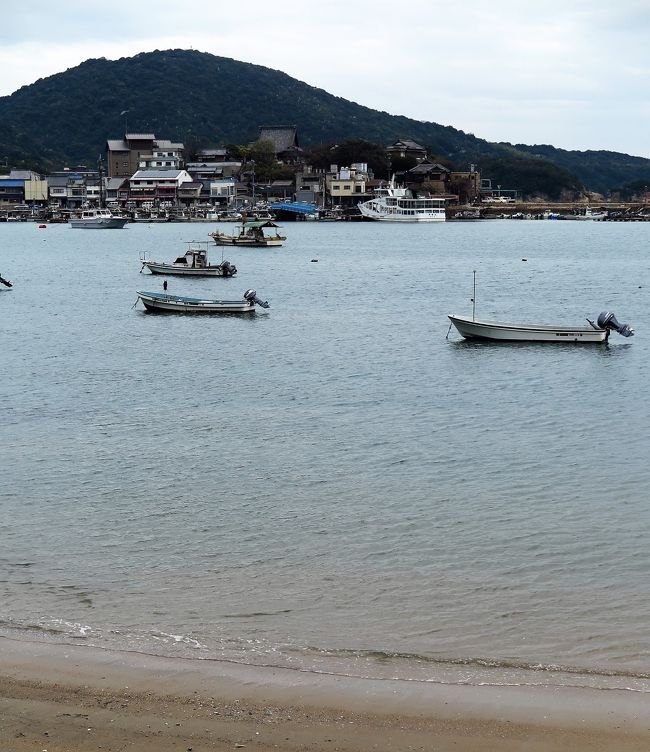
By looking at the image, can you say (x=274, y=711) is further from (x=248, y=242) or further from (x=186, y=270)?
(x=248, y=242)

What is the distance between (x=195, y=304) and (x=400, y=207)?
138710mm

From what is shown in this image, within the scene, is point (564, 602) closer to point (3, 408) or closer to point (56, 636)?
point (56, 636)

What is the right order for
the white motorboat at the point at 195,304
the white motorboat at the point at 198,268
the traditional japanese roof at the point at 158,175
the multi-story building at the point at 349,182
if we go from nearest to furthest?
the white motorboat at the point at 195,304, the white motorboat at the point at 198,268, the multi-story building at the point at 349,182, the traditional japanese roof at the point at 158,175

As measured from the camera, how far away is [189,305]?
49438 mm

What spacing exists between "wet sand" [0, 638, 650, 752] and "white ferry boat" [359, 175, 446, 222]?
17557cm

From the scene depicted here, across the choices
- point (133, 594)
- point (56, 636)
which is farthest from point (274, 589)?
point (56, 636)

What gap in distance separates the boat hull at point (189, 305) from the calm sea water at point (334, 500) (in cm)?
355

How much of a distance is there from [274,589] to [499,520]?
4.97 meters

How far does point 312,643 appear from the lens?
12.5m

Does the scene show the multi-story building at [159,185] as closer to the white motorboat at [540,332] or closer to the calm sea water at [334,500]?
the calm sea water at [334,500]

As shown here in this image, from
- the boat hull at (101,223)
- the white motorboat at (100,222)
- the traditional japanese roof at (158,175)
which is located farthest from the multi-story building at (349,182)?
the boat hull at (101,223)

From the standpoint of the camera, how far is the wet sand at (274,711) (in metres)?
9.45

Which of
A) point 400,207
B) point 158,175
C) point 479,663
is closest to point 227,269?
point 479,663

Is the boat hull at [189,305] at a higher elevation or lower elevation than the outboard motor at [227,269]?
lower
